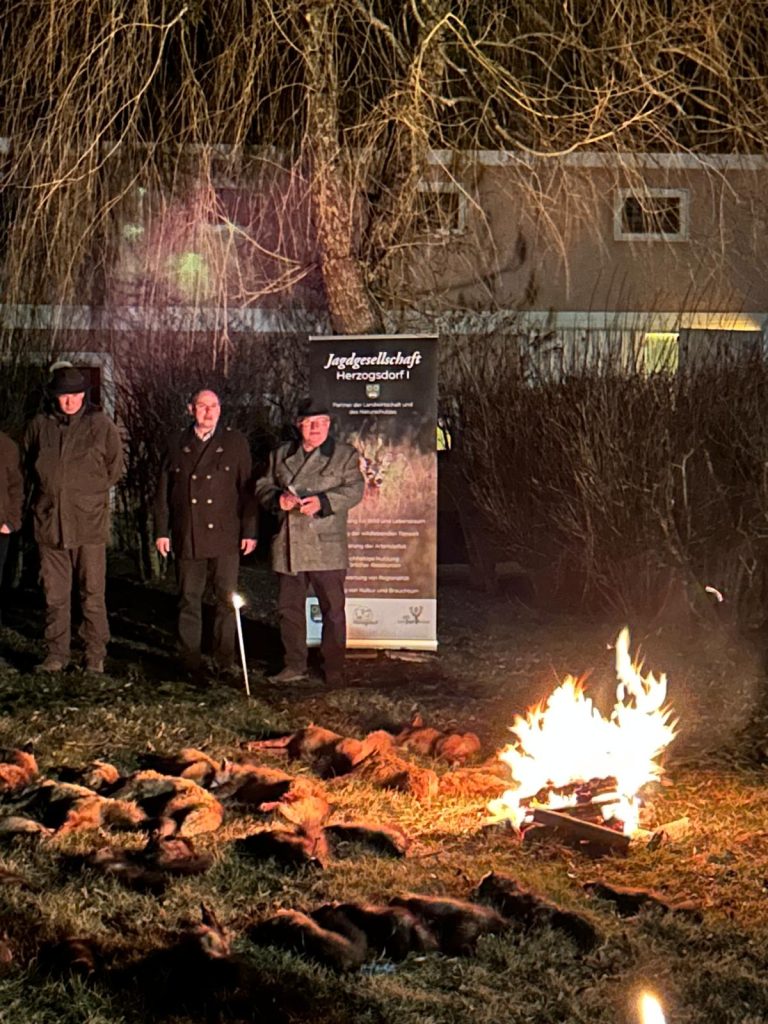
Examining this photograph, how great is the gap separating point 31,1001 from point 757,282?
1729 cm

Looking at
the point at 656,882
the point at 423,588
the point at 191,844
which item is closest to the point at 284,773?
the point at 191,844

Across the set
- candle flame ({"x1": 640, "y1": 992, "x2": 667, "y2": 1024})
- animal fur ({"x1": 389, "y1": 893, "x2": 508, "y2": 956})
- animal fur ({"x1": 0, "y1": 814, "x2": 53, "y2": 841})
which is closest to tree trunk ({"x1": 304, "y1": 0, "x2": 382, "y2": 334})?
animal fur ({"x1": 0, "y1": 814, "x2": 53, "y2": 841})

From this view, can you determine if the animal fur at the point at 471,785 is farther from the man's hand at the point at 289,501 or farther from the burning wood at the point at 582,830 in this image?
the man's hand at the point at 289,501

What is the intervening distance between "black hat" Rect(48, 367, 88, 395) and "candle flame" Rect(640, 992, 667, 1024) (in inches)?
229

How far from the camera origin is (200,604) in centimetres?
910

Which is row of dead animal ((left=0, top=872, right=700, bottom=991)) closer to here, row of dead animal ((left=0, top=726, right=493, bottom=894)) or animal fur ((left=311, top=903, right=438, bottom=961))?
animal fur ((left=311, top=903, right=438, bottom=961))

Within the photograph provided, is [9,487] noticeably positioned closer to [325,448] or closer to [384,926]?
[325,448]

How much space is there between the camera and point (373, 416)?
368 inches

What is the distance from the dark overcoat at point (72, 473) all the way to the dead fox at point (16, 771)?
2.42 m

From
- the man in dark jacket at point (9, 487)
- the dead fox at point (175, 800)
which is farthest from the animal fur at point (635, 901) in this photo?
the man in dark jacket at point (9, 487)

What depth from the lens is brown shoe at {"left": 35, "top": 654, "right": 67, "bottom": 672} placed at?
888cm

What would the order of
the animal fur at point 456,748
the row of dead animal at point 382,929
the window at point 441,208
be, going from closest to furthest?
the row of dead animal at point 382,929 < the animal fur at point 456,748 < the window at point 441,208

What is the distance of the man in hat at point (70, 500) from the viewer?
8.75m

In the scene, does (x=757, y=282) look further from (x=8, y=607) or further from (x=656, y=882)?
(x=656, y=882)
